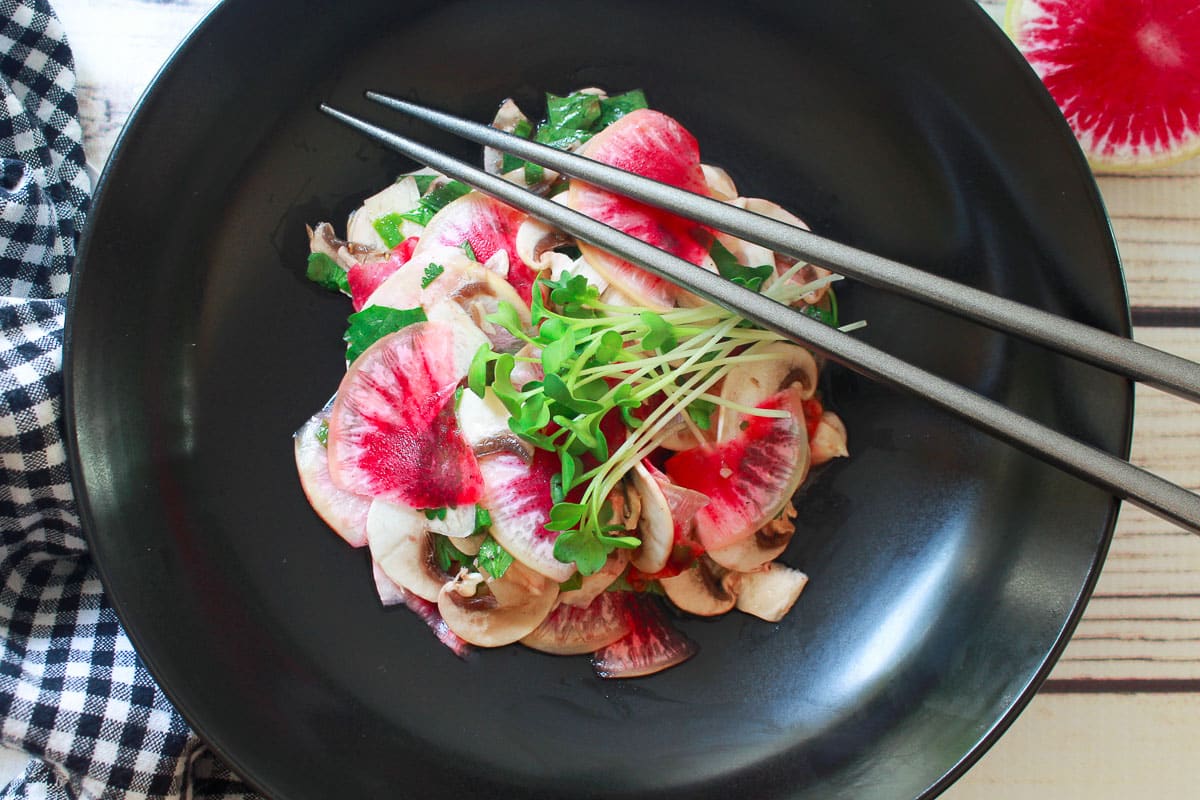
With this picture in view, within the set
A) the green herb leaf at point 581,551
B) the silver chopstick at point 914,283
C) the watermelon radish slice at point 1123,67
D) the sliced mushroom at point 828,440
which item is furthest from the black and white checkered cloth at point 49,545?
the watermelon radish slice at point 1123,67

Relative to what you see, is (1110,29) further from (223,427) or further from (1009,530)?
(223,427)

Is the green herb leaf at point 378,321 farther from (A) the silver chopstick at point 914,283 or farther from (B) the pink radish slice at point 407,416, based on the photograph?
(A) the silver chopstick at point 914,283

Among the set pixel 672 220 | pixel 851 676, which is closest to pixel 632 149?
pixel 672 220

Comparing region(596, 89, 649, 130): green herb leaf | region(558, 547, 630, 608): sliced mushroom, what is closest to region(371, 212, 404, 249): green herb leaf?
region(596, 89, 649, 130): green herb leaf

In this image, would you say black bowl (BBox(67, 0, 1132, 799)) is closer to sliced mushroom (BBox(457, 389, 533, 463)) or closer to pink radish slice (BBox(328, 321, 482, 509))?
pink radish slice (BBox(328, 321, 482, 509))

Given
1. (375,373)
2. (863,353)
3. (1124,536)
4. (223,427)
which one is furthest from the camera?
(1124,536)

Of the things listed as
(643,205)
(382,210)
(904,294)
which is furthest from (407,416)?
(904,294)
